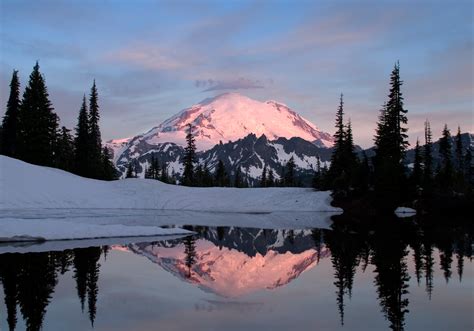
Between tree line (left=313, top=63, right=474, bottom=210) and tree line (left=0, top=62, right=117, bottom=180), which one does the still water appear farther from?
tree line (left=0, top=62, right=117, bottom=180)

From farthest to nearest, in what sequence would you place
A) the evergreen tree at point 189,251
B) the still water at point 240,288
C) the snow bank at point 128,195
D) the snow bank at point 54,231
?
the snow bank at point 128,195
the snow bank at point 54,231
the evergreen tree at point 189,251
the still water at point 240,288

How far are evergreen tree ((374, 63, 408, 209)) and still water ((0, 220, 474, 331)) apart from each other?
110 feet

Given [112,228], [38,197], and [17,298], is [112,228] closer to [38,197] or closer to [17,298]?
[17,298]

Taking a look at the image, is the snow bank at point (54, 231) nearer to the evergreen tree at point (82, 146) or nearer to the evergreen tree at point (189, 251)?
the evergreen tree at point (189, 251)

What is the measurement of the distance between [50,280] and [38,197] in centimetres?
3611

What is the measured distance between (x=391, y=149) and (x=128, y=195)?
A: 1330 inches

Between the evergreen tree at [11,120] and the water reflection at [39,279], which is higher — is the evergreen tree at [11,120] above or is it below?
above

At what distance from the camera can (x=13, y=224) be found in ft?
82.1

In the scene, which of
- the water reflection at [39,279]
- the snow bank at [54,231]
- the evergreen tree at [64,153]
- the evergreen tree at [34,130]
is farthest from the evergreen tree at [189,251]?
the evergreen tree at [64,153]

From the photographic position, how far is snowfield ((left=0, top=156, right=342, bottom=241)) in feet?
134

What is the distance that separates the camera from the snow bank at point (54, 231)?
79.3 ft

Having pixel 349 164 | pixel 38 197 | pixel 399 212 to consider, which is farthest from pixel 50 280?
pixel 349 164

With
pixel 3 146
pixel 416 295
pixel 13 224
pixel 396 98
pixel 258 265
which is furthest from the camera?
pixel 3 146

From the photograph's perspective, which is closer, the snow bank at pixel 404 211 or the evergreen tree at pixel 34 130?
the snow bank at pixel 404 211
